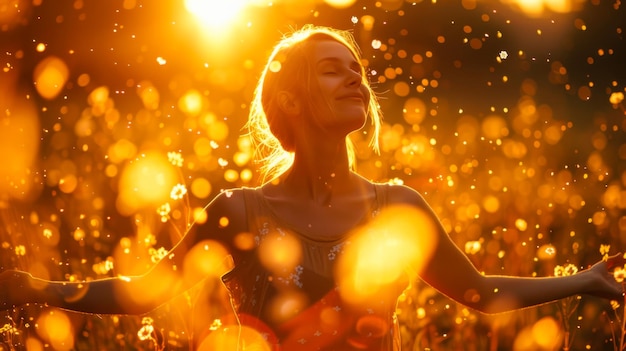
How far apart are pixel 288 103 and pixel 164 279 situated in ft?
2.51

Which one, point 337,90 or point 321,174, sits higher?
point 337,90

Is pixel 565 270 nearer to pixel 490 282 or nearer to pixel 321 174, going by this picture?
pixel 490 282

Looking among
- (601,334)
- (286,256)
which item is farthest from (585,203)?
(286,256)

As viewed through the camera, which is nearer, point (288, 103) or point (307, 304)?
point (307, 304)

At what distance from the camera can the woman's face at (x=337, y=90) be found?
270 centimetres

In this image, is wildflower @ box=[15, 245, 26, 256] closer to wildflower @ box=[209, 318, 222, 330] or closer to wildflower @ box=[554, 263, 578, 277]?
wildflower @ box=[209, 318, 222, 330]

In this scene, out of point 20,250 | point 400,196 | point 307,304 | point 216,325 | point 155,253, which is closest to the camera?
point 307,304

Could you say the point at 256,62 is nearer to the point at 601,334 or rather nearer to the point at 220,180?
the point at 220,180

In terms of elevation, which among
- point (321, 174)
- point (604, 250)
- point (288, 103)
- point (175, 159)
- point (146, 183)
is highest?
point (288, 103)

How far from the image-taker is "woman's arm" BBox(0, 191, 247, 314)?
2627 millimetres

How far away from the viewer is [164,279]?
2.78m

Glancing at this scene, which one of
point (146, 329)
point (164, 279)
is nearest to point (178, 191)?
point (146, 329)

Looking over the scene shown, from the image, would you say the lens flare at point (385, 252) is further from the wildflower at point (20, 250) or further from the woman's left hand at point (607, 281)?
the wildflower at point (20, 250)

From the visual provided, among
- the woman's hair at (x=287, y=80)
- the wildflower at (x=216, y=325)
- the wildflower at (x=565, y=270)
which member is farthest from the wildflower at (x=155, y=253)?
the wildflower at (x=565, y=270)
